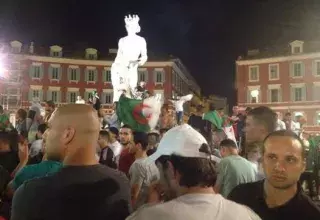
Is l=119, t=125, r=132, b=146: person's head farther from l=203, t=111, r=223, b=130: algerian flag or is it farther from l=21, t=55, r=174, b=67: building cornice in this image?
l=21, t=55, r=174, b=67: building cornice

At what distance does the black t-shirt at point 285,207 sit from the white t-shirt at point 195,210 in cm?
71

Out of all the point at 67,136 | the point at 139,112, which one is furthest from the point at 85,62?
the point at 67,136

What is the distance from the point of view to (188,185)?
7.25 ft

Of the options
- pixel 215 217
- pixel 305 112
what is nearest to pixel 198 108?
pixel 215 217

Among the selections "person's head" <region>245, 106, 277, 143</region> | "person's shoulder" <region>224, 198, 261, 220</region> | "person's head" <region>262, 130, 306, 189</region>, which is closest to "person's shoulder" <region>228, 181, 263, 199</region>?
"person's head" <region>262, 130, 306, 189</region>

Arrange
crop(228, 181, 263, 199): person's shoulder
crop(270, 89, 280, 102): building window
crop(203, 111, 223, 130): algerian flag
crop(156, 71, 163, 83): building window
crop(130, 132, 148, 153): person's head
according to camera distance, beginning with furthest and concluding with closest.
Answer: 1. crop(156, 71, 163, 83): building window
2. crop(270, 89, 280, 102): building window
3. crop(203, 111, 223, 130): algerian flag
4. crop(130, 132, 148, 153): person's head
5. crop(228, 181, 263, 199): person's shoulder

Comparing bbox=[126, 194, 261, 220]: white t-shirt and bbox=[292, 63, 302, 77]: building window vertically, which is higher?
bbox=[292, 63, 302, 77]: building window

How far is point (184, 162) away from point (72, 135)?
77 centimetres

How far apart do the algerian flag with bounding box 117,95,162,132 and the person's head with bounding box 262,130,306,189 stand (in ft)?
23.9

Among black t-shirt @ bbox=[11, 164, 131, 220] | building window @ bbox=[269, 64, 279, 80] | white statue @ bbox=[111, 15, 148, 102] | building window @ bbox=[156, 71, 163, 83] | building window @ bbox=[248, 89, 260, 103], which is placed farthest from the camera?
building window @ bbox=[156, 71, 163, 83]

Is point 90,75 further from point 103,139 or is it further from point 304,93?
point 103,139

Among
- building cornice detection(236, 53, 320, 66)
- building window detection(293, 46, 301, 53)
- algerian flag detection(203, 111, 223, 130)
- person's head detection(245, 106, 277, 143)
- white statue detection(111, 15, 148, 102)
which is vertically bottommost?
person's head detection(245, 106, 277, 143)

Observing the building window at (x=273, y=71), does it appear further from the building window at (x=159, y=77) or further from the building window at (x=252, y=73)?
the building window at (x=159, y=77)

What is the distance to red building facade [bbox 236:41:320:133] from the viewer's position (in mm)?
51500
